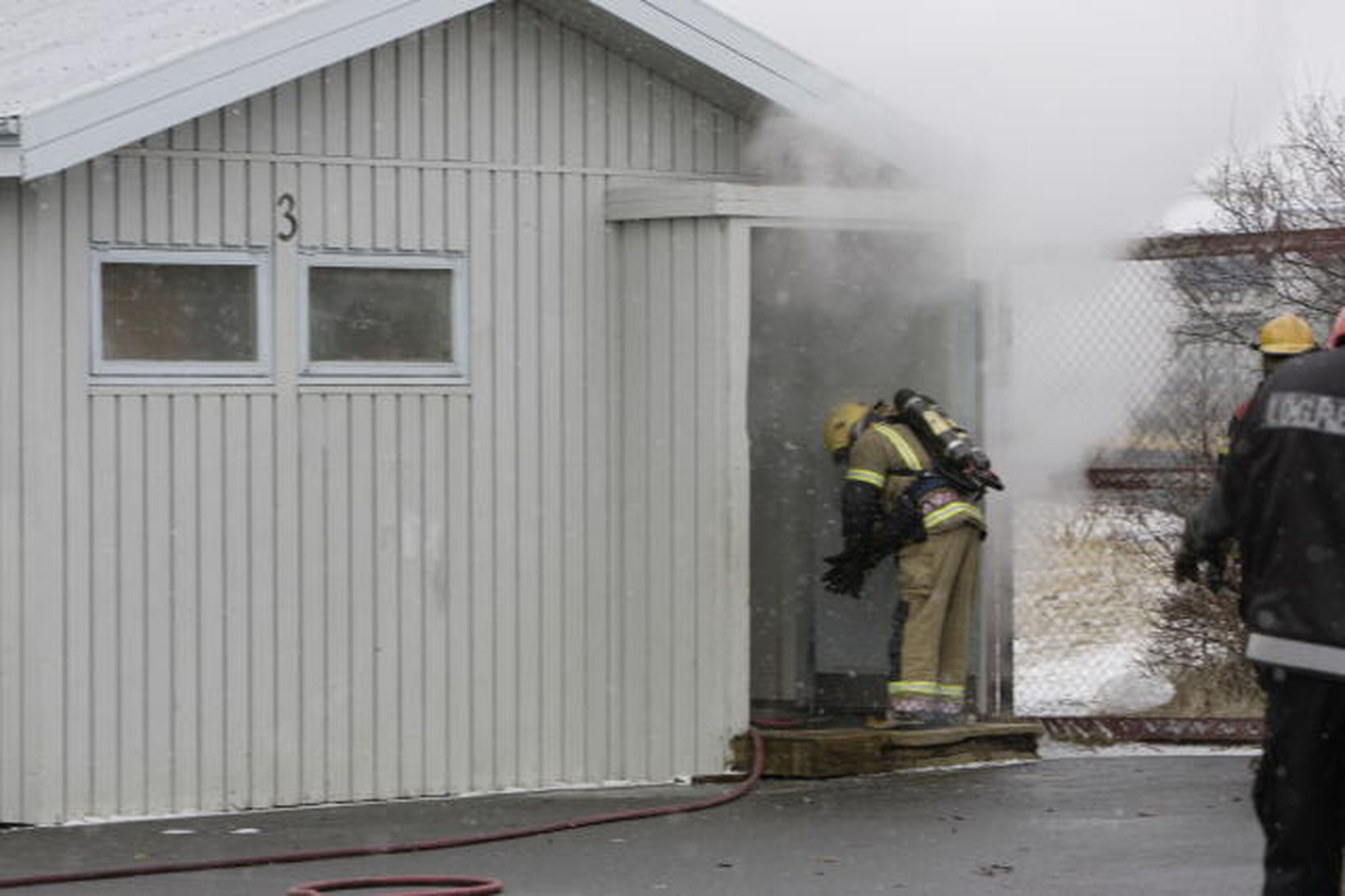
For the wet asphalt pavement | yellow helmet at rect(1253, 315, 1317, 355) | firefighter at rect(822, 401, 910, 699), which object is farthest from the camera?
firefighter at rect(822, 401, 910, 699)

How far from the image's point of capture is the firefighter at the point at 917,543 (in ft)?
39.1

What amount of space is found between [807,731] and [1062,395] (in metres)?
2.24

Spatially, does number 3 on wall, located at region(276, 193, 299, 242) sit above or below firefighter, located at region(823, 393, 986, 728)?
above

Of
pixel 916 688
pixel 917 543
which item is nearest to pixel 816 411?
pixel 917 543

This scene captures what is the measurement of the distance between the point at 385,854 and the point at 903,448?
11.2ft

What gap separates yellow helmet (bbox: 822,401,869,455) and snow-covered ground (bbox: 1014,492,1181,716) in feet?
3.71

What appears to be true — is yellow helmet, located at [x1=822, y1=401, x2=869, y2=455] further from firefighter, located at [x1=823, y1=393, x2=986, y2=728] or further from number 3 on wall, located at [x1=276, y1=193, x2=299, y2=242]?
number 3 on wall, located at [x1=276, y1=193, x2=299, y2=242]

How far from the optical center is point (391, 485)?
1102 cm

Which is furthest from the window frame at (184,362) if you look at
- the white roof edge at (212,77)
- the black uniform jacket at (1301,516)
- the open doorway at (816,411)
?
the black uniform jacket at (1301,516)

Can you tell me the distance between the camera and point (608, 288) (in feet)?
37.8

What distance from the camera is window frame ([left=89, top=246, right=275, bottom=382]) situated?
10406 millimetres

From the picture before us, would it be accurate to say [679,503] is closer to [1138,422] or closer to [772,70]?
[772,70]

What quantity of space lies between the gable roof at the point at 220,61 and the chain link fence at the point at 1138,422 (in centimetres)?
160

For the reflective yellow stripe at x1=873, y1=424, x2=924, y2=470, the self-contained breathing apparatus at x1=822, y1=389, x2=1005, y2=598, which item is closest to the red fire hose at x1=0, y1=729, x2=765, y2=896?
the self-contained breathing apparatus at x1=822, y1=389, x2=1005, y2=598
